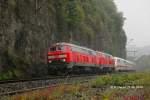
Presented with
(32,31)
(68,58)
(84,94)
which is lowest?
(84,94)

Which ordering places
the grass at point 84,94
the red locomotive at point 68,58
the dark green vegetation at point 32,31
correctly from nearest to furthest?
the grass at point 84,94 < the dark green vegetation at point 32,31 < the red locomotive at point 68,58

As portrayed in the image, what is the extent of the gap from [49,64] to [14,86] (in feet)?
38.6

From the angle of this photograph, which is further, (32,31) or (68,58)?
(32,31)

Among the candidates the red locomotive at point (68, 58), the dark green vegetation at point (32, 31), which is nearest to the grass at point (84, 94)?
the dark green vegetation at point (32, 31)

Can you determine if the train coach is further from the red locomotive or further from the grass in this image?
→ the grass

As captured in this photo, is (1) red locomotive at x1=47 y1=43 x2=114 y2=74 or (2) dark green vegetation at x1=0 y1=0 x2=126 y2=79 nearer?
(2) dark green vegetation at x1=0 y1=0 x2=126 y2=79

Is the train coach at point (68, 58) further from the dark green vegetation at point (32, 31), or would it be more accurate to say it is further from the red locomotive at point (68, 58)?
the dark green vegetation at point (32, 31)

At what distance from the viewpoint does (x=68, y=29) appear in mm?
45688

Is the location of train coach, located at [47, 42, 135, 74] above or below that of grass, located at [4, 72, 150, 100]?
above

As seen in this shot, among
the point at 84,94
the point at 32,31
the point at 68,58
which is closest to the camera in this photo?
the point at 84,94

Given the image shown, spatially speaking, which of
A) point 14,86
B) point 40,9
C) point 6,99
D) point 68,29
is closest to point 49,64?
point 40,9

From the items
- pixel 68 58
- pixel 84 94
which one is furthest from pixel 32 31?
pixel 84 94

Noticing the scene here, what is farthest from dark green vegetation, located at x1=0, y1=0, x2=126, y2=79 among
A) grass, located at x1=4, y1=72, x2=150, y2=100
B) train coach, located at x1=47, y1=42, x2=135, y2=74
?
grass, located at x1=4, y1=72, x2=150, y2=100

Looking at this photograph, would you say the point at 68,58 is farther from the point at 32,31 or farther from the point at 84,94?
the point at 84,94
